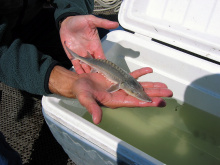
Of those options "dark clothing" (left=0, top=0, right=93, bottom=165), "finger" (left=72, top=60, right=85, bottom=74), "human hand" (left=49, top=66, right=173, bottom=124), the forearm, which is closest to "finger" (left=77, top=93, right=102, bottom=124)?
"human hand" (left=49, top=66, right=173, bottom=124)

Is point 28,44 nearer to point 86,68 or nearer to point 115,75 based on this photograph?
point 86,68

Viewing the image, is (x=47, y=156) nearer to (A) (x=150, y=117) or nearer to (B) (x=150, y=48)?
(A) (x=150, y=117)

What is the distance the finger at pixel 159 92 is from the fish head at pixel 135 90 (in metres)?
0.09

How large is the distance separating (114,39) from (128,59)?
32cm

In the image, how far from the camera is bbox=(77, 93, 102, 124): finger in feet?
4.37

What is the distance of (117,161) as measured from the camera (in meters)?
1.46

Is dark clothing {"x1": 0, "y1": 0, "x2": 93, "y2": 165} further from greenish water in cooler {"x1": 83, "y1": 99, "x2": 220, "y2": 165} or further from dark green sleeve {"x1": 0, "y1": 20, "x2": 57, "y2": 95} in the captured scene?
greenish water in cooler {"x1": 83, "y1": 99, "x2": 220, "y2": 165}

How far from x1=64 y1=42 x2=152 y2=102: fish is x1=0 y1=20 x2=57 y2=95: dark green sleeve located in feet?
1.43

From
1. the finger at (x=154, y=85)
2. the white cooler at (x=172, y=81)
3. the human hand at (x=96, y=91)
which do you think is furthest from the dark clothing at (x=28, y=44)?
the finger at (x=154, y=85)

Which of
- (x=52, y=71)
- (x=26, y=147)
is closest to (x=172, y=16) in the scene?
(x=52, y=71)

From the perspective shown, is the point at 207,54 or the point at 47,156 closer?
the point at 207,54

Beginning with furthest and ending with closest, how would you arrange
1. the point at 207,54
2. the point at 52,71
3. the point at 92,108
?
the point at 207,54 → the point at 52,71 → the point at 92,108

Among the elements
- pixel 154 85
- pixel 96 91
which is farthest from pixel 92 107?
pixel 154 85

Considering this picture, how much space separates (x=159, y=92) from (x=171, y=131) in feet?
2.24
